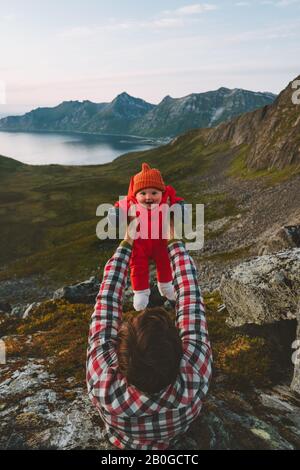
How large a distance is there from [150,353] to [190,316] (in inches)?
44.6

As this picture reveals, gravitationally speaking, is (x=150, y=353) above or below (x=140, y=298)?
above

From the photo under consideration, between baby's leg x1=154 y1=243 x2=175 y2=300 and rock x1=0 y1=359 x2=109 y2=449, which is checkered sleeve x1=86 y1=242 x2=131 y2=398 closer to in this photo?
rock x1=0 y1=359 x2=109 y2=449

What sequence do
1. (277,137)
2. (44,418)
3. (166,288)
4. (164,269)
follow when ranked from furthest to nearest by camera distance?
(277,137) < (166,288) < (164,269) < (44,418)

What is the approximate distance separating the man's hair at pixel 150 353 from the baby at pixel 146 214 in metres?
2.95

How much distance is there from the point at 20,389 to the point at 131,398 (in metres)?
3.76

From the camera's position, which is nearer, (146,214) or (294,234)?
(146,214)

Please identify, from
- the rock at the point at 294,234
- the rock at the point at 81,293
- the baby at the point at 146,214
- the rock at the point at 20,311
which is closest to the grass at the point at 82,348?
the baby at the point at 146,214

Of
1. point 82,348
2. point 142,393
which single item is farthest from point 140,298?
point 142,393

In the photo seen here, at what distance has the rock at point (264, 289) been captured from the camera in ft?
26.7

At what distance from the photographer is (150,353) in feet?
12.2

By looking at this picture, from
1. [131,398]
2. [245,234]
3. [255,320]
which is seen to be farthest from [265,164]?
[131,398]

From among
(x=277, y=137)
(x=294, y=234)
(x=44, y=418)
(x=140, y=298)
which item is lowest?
(x=44, y=418)

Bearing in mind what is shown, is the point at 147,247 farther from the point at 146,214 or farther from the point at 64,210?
the point at 64,210

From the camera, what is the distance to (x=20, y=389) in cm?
671
